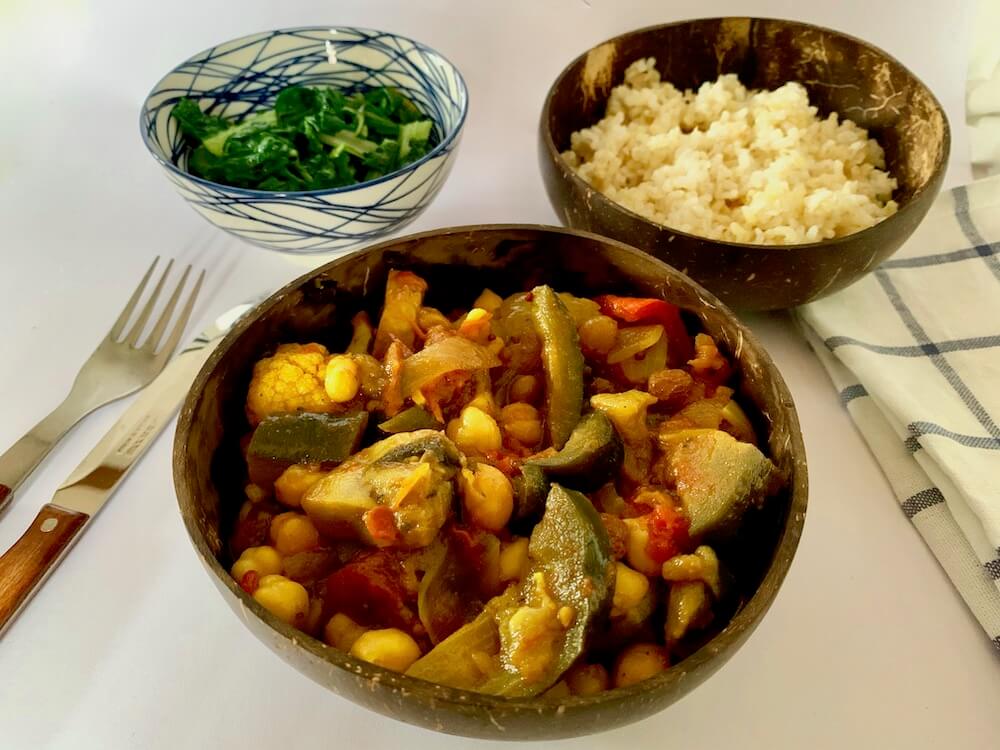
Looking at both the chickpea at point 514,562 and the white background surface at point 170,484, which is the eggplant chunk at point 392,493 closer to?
the chickpea at point 514,562

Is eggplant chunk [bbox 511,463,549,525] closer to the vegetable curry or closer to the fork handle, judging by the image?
the vegetable curry

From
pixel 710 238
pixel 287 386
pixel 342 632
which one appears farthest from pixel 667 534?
pixel 710 238

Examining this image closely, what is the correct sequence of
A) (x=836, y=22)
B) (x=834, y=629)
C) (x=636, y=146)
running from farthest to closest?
(x=836, y=22) → (x=636, y=146) → (x=834, y=629)

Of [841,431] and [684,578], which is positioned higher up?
[684,578]

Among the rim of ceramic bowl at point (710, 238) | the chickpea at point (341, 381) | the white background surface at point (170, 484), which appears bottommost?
the white background surface at point (170, 484)

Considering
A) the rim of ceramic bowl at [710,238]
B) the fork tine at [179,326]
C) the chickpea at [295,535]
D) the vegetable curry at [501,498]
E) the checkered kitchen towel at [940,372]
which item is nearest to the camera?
the vegetable curry at [501,498]

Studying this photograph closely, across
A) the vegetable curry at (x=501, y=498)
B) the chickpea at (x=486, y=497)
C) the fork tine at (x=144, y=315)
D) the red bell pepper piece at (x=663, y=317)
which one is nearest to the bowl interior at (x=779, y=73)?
the red bell pepper piece at (x=663, y=317)

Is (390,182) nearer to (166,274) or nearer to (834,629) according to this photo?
(166,274)

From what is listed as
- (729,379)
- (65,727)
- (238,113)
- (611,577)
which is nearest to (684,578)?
(611,577)
